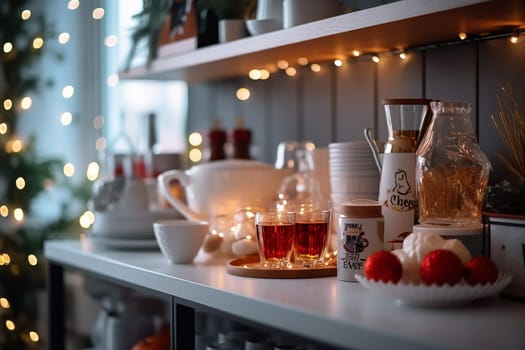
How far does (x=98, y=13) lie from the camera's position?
2.96 meters

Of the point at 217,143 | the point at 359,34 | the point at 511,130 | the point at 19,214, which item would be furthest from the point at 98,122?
the point at 511,130

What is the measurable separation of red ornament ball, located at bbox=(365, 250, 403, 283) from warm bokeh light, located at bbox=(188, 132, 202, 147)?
1516 mm

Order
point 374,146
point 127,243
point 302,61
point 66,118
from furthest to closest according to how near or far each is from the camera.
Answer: point 66,118 → point 302,61 → point 127,243 → point 374,146

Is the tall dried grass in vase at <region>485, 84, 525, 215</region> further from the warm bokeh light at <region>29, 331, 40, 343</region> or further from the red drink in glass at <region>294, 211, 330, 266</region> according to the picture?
the warm bokeh light at <region>29, 331, 40, 343</region>

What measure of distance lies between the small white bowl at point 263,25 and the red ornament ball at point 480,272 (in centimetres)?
84

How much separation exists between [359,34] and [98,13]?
5.40 ft

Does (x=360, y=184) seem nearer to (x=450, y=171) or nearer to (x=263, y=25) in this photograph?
(x=450, y=171)

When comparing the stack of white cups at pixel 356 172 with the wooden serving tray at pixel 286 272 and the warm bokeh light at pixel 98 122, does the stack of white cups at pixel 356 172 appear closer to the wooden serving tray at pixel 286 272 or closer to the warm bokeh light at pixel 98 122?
the wooden serving tray at pixel 286 272

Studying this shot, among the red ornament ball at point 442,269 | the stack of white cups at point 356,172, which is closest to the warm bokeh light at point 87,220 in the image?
the stack of white cups at point 356,172

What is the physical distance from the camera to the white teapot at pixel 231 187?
5.90 ft

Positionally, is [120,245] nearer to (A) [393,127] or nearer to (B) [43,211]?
(A) [393,127]

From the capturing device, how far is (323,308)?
112 cm

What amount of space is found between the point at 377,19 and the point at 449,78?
29 cm

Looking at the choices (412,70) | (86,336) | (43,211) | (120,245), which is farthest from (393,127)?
(43,211)
